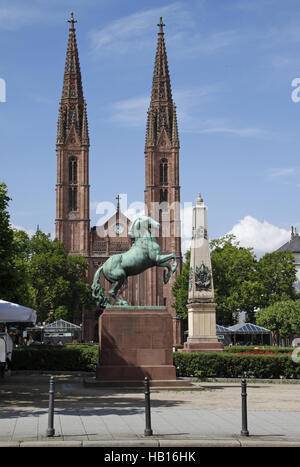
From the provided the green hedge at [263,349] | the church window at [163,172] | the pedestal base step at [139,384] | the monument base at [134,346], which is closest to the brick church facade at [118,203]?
the church window at [163,172]

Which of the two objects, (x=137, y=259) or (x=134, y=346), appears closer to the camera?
(x=134, y=346)

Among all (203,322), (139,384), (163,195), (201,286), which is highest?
(163,195)

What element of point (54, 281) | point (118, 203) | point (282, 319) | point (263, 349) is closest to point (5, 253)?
point (263, 349)

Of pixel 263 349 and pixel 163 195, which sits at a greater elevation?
pixel 163 195

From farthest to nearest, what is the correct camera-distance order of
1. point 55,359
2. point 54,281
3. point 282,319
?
point 54,281 → point 282,319 → point 55,359

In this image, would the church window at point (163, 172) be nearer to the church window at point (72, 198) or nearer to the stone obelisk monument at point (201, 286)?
the church window at point (72, 198)

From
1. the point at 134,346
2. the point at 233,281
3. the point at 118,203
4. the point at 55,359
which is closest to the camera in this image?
the point at 134,346

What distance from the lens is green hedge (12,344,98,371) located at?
89.8 ft

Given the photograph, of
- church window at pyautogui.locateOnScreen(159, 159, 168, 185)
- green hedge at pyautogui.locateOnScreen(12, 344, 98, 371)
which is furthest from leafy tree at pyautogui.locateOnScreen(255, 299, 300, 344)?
church window at pyautogui.locateOnScreen(159, 159, 168, 185)

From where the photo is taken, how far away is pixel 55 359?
2822cm

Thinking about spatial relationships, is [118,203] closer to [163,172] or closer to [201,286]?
[163,172]

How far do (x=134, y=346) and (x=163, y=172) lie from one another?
8484 centimetres
